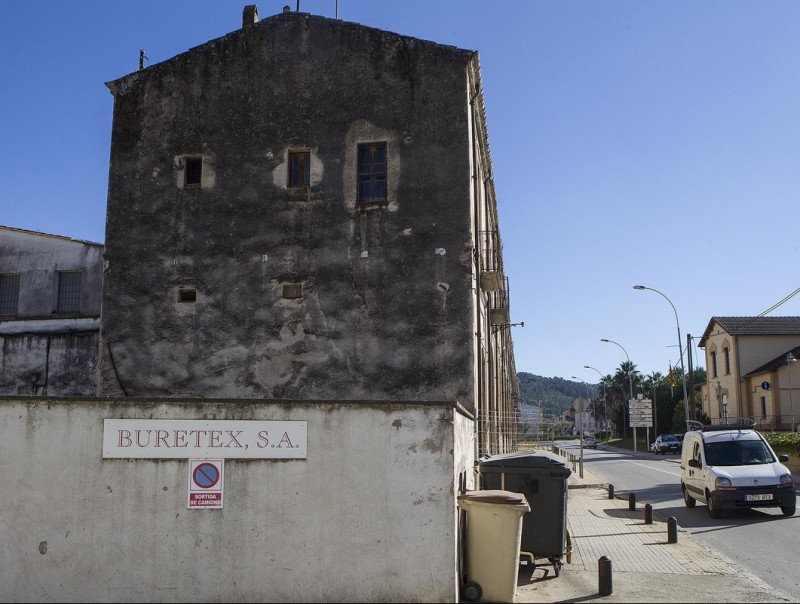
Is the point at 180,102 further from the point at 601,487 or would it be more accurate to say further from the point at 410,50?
the point at 601,487

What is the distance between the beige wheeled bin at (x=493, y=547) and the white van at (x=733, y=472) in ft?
31.5

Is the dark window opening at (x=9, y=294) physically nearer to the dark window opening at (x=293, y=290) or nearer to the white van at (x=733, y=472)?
the dark window opening at (x=293, y=290)

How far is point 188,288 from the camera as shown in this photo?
17.5 metres

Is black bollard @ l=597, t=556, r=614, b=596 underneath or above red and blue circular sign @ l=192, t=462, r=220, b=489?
underneath

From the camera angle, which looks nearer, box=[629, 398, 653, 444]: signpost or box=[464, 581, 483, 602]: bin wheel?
box=[464, 581, 483, 602]: bin wheel

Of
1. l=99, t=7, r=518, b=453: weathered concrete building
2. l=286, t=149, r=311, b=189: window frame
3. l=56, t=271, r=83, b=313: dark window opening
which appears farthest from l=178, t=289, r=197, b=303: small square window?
l=56, t=271, r=83, b=313: dark window opening

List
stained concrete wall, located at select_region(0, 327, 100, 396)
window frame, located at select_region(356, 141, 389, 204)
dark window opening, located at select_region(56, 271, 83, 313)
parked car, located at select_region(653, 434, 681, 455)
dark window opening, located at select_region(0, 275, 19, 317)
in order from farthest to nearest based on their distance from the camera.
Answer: parked car, located at select_region(653, 434, 681, 455)
dark window opening, located at select_region(0, 275, 19, 317)
dark window opening, located at select_region(56, 271, 83, 313)
stained concrete wall, located at select_region(0, 327, 100, 396)
window frame, located at select_region(356, 141, 389, 204)

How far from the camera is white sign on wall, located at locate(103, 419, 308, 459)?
858cm

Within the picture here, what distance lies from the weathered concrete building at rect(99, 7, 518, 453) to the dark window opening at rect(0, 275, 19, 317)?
5878 millimetres

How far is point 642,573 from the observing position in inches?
416

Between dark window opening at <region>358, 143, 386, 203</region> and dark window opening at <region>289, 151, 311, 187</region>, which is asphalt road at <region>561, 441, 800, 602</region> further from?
dark window opening at <region>289, 151, 311, 187</region>

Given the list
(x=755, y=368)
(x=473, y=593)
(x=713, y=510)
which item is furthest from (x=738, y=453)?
(x=755, y=368)

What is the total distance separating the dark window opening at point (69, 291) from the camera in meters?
21.5

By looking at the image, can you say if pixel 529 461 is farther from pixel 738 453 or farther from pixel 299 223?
pixel 738 453
